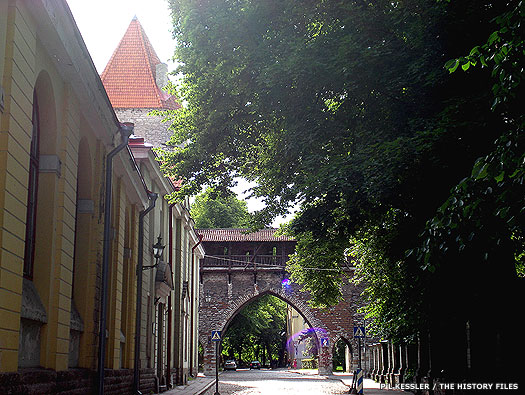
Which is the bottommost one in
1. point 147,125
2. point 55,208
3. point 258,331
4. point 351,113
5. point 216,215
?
point 258,331

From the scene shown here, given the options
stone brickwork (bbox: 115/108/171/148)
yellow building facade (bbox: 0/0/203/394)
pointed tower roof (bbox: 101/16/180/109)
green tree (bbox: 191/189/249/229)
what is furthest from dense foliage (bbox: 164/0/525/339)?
green tree (bbox: 191/189/249/229)

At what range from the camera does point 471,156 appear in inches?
494

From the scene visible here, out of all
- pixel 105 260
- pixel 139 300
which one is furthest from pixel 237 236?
pixel 105 260

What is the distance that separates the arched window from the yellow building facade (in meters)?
0.01

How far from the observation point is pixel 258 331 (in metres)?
57.7

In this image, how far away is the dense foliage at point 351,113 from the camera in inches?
498

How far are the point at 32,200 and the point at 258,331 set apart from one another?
165 ft

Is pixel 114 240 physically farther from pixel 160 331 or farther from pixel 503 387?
pixel 160 331

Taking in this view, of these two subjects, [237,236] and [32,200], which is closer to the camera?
[32,200]

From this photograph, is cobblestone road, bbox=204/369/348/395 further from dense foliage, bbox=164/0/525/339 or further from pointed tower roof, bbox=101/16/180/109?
pointed tower roof, bbox=101/16/180/109

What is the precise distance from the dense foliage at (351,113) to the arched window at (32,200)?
5.74m

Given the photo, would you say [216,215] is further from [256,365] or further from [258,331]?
[256,365]

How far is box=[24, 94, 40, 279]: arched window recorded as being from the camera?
8.55 meters

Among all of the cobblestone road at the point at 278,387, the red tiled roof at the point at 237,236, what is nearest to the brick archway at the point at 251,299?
the red tiled roof at the point at 237,236
